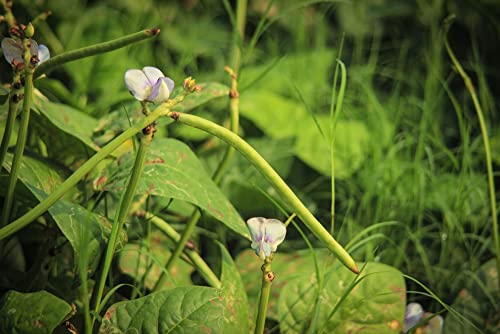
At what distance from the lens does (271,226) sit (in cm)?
59

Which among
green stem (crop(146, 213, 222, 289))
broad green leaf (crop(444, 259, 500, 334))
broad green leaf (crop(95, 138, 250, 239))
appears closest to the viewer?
broad green leaf (crop(95, 138, 250, 239))

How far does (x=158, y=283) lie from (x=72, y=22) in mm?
891

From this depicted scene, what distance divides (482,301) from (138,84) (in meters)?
0.60

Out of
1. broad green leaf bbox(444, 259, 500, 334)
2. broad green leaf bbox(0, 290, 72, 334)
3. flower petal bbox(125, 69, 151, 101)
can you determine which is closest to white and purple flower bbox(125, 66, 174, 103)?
flower petal bbox(125, 69, 151, 101)

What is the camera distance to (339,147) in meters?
1.29

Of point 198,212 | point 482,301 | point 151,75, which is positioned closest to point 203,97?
point 198,212

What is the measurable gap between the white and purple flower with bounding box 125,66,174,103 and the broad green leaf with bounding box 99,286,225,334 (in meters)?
0.19

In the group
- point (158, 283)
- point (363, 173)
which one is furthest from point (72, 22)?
point (158, 283)

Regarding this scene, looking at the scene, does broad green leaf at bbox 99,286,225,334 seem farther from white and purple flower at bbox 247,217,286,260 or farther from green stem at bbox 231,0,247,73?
green stem at bbox 231,0,247,73

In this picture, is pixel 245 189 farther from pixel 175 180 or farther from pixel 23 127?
pixel 23 127

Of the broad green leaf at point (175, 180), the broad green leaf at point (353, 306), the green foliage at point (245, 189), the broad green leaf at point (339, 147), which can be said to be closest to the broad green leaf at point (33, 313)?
the green foliage at point (245, 189)

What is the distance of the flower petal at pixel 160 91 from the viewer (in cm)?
55

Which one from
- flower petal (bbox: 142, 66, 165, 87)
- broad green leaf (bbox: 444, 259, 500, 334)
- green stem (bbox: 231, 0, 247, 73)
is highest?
flower petal (bbox: 142, 66, 165, 87)

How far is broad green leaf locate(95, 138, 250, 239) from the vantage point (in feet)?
2.22
